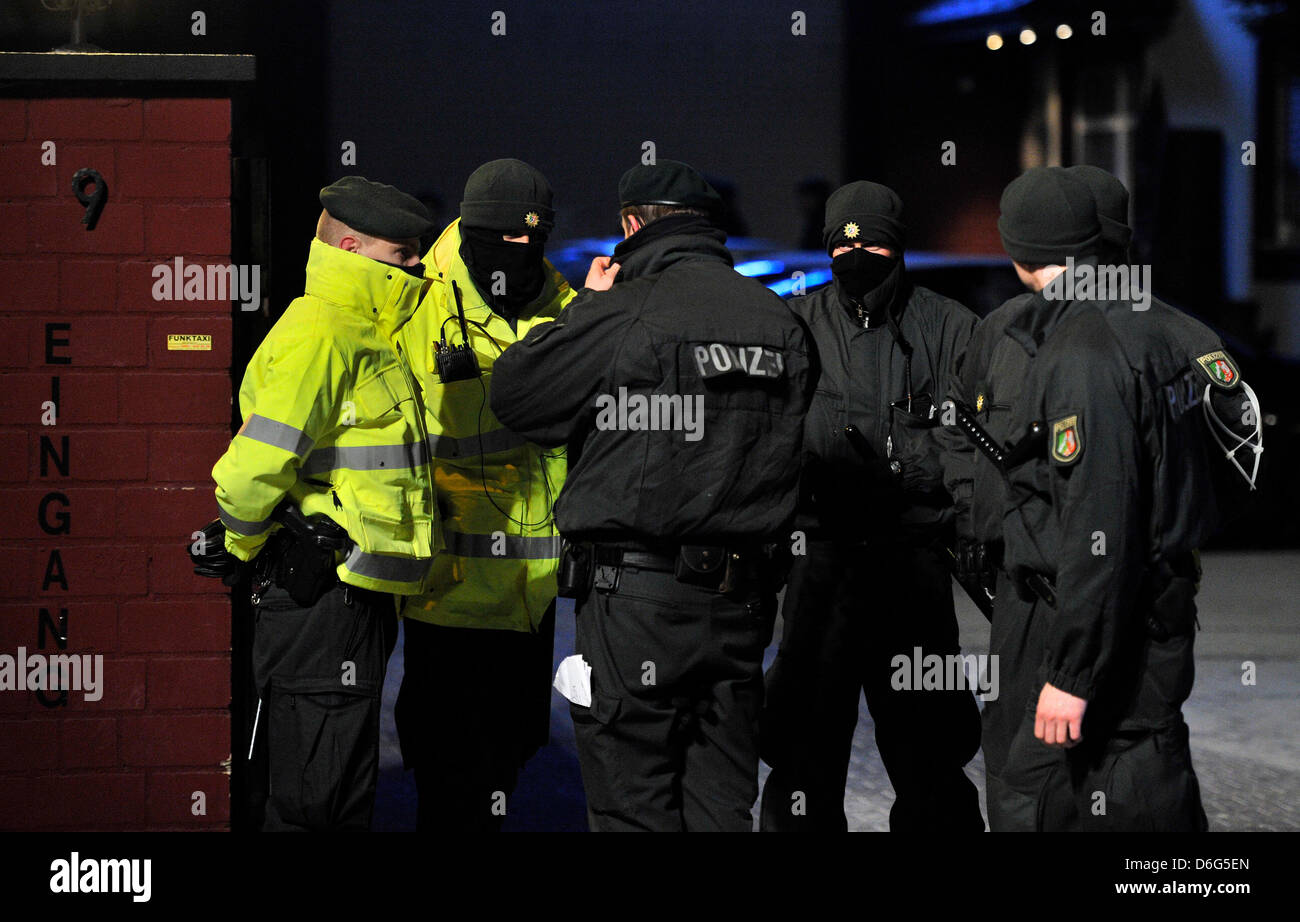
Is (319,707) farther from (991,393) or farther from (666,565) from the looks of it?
(991,393)

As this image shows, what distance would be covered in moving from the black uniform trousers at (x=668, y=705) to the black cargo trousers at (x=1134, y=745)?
26.6 inches

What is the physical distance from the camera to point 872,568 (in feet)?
15.5

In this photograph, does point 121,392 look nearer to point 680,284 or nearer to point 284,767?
point 284,767

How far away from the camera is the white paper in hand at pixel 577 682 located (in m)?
3.83

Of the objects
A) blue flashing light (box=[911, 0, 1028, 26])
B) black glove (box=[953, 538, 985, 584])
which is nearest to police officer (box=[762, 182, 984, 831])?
black glove (box=[953, 538, 985, 584])

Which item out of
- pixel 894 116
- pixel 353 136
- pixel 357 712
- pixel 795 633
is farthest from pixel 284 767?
pixel 894 116

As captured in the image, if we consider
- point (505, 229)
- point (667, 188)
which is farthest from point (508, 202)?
point (667, 188)

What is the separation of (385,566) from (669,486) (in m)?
0.81

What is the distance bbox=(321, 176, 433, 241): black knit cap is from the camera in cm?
415

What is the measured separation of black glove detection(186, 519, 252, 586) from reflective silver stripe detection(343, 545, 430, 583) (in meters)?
0.29

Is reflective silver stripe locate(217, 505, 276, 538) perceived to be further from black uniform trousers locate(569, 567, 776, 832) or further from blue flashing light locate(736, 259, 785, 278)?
blue flashing light locate(736, 259, 785, 278)

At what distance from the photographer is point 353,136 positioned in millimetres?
9945

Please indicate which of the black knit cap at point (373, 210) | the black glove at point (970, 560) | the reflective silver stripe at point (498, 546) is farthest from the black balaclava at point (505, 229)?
the black glove at point (970, 560)

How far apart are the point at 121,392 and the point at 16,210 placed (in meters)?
0.54
